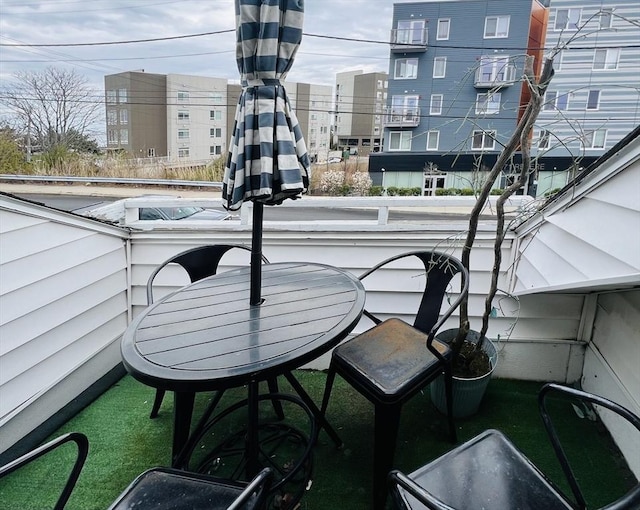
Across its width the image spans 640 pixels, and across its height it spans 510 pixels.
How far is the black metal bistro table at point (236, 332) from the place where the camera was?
1.15 m

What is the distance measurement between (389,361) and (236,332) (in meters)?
0.67

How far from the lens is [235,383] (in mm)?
1125

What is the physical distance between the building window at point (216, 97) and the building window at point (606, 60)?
1748 centimetres

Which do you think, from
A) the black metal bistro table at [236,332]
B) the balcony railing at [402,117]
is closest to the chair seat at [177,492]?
the black metal bistro table at [236,332]

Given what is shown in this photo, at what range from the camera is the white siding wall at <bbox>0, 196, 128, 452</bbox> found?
5.90 ft

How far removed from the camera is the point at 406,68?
1273 centimetres

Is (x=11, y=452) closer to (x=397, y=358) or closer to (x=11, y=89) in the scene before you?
(x=397, y=358)

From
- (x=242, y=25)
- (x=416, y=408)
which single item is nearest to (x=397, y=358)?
(x=416, y=408)

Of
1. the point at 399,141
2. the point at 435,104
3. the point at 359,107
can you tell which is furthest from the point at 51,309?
the point at 359,107

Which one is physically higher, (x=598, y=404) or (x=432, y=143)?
(x=432, y=143)

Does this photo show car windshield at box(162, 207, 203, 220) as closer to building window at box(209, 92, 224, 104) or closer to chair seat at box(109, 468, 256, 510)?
chair seat at box(109, 468, 256, 510)

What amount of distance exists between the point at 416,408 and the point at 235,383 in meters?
1.38

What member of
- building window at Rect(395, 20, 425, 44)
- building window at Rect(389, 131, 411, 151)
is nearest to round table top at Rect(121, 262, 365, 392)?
building window at Rect(389, 131, 411, 151)

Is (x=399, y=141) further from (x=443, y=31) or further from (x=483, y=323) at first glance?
(x=483, y=323)
